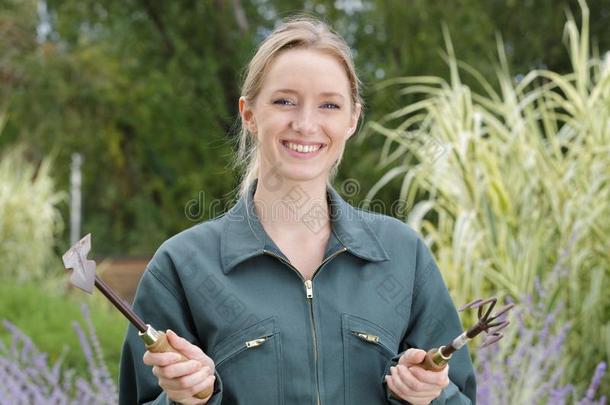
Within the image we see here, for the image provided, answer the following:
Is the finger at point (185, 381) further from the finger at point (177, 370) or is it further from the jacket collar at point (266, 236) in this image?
the jacket collar at point (266, 236)

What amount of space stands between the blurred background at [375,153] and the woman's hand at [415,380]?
1.01m

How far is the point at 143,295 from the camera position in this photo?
151 centimetres

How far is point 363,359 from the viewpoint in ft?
4.86

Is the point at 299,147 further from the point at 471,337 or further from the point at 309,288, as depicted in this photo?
the point at 471,337

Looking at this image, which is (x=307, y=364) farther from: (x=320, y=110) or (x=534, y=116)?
(x=534, y=116)

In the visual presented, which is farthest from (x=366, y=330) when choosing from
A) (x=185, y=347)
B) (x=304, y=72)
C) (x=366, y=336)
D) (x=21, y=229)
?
(x=21, y=229)

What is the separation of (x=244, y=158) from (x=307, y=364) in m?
0.61

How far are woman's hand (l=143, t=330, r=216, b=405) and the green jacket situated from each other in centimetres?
6

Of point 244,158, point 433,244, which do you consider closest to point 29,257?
point 433,244

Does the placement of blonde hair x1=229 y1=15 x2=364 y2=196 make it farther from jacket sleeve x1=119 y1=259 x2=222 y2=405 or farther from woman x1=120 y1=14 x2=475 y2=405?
jacket sleeve x1=119 y1=259 x2=222 y2=405

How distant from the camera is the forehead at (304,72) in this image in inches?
59.7

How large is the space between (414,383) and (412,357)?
0.13 ft

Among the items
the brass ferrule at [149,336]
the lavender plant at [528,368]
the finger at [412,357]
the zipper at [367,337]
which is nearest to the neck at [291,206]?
the zipper at [367,337]

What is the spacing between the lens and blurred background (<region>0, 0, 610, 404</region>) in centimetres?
337
